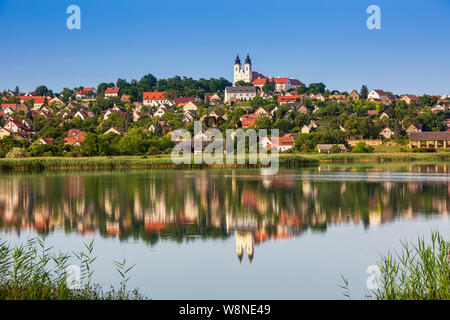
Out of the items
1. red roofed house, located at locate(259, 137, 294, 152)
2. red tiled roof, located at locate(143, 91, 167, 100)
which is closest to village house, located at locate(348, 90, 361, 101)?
red tiled roof, located at locate(143, 91, 167, 100)

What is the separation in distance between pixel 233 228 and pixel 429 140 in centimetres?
6537

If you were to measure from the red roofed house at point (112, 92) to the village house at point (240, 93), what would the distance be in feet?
115

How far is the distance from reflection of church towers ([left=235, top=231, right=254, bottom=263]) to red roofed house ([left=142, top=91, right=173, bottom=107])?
12585 centimetres

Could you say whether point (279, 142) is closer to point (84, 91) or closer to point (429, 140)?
point (429, 140)

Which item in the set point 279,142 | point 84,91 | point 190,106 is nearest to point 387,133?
point 279,142

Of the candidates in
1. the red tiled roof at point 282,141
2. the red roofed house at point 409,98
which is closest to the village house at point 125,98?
the red roofed house at point 409,98

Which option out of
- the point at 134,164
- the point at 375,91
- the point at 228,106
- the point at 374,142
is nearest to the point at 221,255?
the point at 134,164

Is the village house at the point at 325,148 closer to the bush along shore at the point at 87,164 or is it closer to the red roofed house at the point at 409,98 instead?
the bush along shore at the point at 87,164

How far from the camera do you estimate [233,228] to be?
17.9m

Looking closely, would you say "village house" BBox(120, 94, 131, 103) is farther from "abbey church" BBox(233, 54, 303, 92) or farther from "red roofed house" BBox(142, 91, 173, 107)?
"abbey church" BBox(233, 54, 303, 92)

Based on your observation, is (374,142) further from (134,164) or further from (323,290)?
(323,290)

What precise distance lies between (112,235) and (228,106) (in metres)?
107

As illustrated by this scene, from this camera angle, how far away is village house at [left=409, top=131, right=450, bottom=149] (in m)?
77.0

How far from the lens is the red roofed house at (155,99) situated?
143438 millimetres
